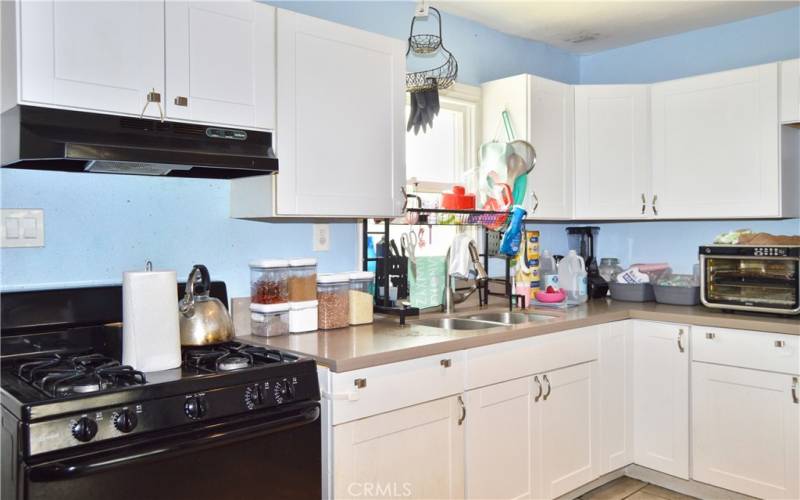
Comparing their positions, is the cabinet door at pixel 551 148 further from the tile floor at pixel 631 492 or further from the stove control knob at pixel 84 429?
the stove control knob at pixel 84 429

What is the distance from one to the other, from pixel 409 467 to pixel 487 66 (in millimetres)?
2224

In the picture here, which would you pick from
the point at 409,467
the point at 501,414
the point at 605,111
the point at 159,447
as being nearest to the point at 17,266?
the point at 159,447

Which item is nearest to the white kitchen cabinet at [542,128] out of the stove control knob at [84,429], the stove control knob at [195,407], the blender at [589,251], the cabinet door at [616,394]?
the blender at [589,251]

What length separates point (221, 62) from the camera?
6.22 ft

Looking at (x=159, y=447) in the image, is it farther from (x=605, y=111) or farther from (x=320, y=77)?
(x=605, y=111)

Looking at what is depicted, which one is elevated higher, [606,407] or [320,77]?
[320,77]

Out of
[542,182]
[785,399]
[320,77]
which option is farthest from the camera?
[542,182]

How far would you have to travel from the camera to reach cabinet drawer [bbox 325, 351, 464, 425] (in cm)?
181

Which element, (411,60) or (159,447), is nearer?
(159,447)

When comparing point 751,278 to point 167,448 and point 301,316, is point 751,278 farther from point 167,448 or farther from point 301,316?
point 167,448

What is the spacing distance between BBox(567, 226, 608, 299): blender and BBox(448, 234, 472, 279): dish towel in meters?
1.04

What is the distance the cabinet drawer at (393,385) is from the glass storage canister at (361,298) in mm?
450

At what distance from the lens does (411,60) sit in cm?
294

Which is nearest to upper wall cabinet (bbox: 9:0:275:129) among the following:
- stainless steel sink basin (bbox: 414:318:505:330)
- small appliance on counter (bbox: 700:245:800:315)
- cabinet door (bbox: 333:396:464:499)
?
cabinet door (bbox: 333:396:464:499)
